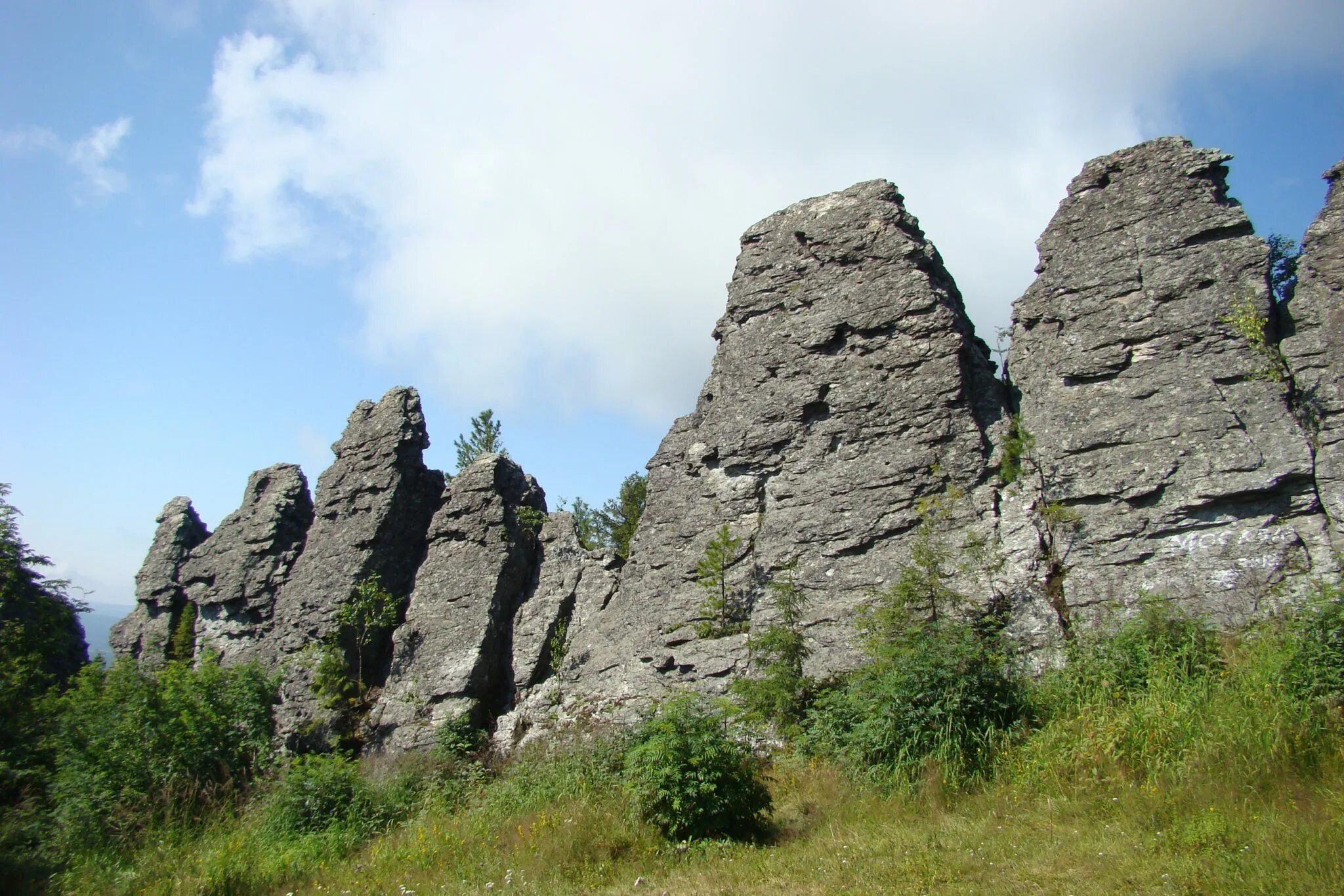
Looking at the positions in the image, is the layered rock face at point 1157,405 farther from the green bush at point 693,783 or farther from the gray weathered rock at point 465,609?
the gray weathered rock at point 465,609

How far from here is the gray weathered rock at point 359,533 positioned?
19797 mm

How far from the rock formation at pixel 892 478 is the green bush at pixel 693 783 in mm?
3802

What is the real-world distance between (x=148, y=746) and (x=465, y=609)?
5.82 metres

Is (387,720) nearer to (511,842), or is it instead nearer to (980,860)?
(511,842)

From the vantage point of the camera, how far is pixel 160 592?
23719 mm

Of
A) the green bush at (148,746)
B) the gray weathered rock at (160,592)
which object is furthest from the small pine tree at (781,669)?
the gray weathered rock at (160,592)

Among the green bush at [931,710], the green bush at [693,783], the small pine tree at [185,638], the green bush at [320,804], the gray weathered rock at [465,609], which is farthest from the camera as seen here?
the small pine tree at [185,638]

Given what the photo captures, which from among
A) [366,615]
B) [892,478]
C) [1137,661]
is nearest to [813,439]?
[892,478]

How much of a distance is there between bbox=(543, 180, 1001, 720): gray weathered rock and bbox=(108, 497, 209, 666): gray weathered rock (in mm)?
12322

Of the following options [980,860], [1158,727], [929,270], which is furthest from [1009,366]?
[980,860]

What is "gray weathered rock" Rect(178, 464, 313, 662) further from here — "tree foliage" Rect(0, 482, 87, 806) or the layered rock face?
the layered rock face

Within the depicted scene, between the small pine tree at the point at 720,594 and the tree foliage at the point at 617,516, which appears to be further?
the tree foliage at the point at 617,516

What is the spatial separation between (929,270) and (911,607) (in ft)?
20.8

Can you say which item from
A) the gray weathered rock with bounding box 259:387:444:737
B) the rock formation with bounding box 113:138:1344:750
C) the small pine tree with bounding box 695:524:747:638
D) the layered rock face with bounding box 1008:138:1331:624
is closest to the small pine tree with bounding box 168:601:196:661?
the rock formation with bounding box 113:138:1344:750
